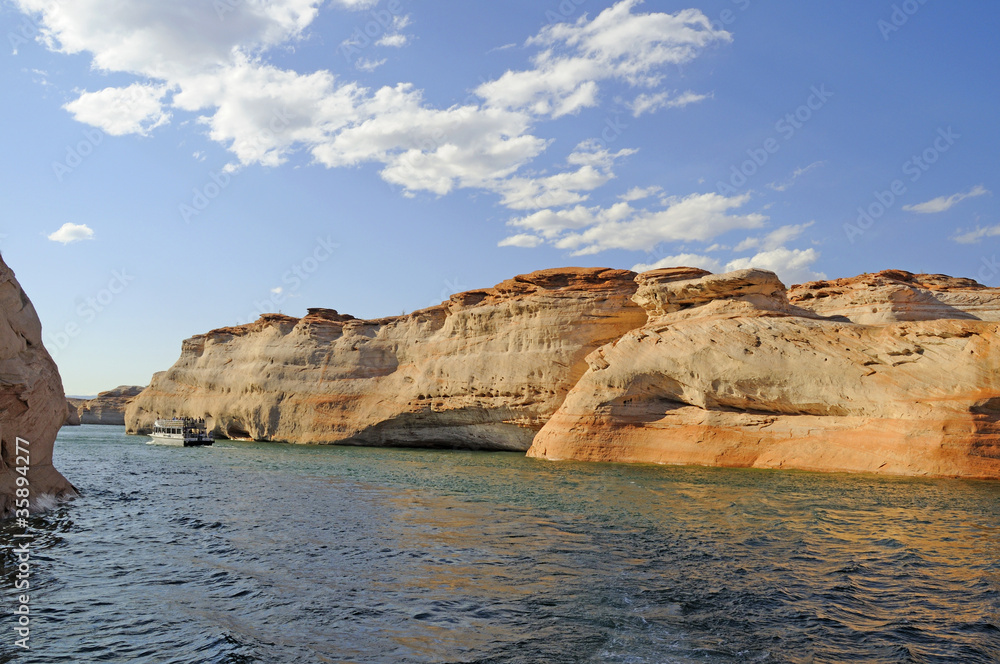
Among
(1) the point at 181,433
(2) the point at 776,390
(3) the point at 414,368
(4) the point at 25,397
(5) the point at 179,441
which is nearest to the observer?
(4) the point at 25,397

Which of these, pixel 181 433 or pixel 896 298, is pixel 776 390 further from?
pixel 181 433

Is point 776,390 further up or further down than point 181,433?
further up

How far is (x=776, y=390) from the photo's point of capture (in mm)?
25047

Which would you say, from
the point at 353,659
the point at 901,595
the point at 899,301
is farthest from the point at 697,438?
the point at 899,301

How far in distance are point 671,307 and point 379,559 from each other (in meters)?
23.5

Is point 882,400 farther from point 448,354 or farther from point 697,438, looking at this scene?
point 448,354

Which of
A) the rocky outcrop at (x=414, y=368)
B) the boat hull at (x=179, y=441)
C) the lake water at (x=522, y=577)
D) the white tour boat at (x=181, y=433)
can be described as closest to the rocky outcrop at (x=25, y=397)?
the lake water at (x=522, y=577)

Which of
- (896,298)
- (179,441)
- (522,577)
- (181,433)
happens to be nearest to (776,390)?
(522,577)

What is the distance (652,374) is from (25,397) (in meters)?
23.3

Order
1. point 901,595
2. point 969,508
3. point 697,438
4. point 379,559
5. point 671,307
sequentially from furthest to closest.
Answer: point 671,307 < point 697,438 < point 969,508 < point 379,559 < point 901,595

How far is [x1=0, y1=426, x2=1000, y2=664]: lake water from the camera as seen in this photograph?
22.6 feet

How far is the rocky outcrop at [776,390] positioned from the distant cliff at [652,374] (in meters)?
0.07

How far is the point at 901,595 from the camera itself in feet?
28.4

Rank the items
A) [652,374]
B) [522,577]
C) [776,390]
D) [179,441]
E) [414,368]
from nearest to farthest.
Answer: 1. [522,577]
2. [776,390]
3. [652,374]
4. [414,368]
5. [179,441]
